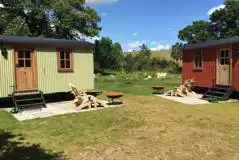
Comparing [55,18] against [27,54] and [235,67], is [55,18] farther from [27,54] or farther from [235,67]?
[235,67]

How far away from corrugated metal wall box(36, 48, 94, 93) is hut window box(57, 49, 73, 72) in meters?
0.17

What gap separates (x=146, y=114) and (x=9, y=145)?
13.7 feet

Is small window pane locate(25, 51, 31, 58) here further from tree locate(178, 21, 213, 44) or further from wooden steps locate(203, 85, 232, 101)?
tree locate(178, 21, 213, 44)

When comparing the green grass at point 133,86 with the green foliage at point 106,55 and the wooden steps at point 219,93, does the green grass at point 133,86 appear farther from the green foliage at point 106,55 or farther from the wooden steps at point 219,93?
the green foliage at point 106,55

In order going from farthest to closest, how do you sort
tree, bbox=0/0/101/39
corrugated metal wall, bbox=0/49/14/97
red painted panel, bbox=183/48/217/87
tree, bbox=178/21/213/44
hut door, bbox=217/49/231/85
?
tree, bbox=178/21/213/44, tree, bbox=0/0/101/39, red painted panel, bbox=183/48/217/87, hut door, bbox=217/49/231/85, corrugated metal wall, bbox=0/49/14/97

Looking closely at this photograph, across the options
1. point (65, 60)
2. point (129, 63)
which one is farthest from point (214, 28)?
point (65, 60)

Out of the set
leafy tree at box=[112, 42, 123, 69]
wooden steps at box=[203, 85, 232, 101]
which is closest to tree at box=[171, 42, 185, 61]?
leafy tree at box=[112, 42, 123, 69]

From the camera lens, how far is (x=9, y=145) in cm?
515

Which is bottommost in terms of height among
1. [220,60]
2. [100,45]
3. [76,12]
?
[220,60]

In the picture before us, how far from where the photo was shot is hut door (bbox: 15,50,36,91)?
31.0ft

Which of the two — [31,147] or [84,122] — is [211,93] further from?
[31,147]

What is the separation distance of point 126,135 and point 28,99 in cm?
529

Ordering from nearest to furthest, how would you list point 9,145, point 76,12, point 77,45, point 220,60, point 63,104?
point 9,145
point 63,104
point 77,45
point 220,60
point 76,12

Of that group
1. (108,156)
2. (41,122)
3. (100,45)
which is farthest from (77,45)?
(100,45)
